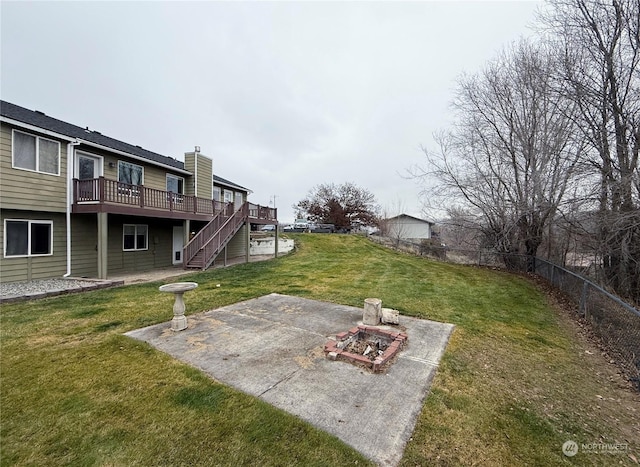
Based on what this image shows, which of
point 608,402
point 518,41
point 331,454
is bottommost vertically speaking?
point 608,402

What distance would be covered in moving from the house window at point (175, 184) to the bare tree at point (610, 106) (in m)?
15.5

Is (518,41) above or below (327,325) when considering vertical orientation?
above

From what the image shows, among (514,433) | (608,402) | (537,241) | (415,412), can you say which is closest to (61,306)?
(415,412)

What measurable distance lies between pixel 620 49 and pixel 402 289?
9368 mm

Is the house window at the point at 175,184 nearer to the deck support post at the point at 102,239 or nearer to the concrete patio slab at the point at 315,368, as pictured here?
the deck support post at the point at 102,239

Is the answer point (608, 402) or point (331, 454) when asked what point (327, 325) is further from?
point (608, 402)

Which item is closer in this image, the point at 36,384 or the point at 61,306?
the point at 36,384

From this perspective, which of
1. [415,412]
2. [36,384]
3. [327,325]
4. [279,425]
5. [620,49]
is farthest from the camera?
[620,49]

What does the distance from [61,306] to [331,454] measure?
6.75 metres

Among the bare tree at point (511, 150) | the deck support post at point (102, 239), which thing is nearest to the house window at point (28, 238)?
the deck support post at point (102, 239)

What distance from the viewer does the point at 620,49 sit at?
8242 mm

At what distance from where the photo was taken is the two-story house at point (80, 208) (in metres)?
8.12

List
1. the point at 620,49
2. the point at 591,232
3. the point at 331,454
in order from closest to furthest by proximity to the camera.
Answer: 1. the point at 331,454
2. the point at 620,49
3. the point at 591,232
